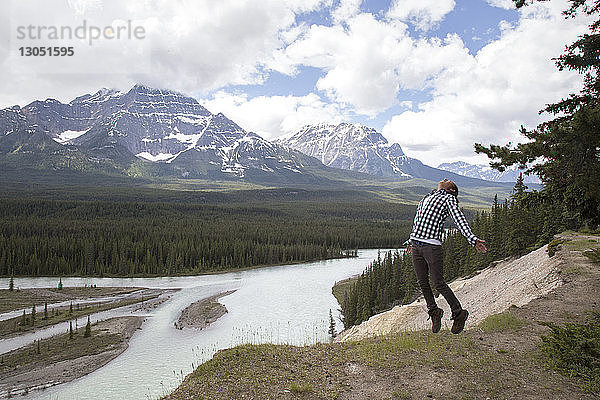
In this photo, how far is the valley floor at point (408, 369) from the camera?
7.93 m

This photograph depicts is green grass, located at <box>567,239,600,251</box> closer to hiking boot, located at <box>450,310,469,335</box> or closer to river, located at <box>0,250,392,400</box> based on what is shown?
river, located at <box>0,250,392,400</box>

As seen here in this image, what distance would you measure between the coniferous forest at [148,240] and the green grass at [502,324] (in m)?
96.7

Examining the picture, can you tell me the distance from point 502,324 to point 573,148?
5.66 m

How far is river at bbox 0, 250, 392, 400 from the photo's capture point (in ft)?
108

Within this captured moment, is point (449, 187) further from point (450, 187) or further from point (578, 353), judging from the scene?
point (578, 353)

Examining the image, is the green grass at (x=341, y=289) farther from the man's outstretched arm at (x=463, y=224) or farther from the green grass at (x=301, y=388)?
the man's outstretched arm at (x=463, y=224)

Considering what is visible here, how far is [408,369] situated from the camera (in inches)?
357

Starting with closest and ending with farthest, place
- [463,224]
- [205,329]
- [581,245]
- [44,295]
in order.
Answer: [463,224] → [581,245] → [205,329] → [44,295]

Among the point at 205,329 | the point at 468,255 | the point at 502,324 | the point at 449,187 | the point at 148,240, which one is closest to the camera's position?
the point at 449,187

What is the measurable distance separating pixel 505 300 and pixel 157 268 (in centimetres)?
9556

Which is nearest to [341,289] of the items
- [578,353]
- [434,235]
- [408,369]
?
[408,369]

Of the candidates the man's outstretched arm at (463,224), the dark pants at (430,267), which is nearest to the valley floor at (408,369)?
the dark pants at (430,267)

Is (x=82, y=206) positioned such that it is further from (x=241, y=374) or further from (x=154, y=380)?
(x=241, y=374)

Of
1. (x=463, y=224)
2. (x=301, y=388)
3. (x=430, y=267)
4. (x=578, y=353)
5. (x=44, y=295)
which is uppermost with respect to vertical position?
(x=463, y=224)
